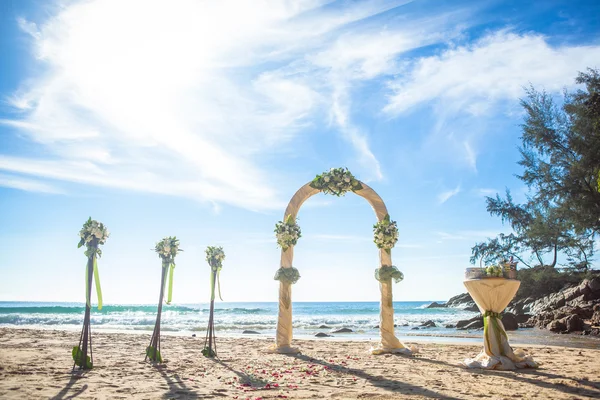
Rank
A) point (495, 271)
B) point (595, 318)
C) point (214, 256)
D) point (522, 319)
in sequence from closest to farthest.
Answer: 1. point (495, 271)
2. point (214, 256)
3. point (595, 318)
4. point (522, 319)

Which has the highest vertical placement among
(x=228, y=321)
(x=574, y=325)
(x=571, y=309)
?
(x=571, y=309)

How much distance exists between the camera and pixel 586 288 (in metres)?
21.0

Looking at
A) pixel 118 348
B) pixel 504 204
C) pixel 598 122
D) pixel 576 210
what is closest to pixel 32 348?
pixel 118 348

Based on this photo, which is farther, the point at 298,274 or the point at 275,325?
the point at 275,325

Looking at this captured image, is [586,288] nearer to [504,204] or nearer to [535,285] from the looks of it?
[535,285]

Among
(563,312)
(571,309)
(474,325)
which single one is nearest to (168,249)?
(474,325)

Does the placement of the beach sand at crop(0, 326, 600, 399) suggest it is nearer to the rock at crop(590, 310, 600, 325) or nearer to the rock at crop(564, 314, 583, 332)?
the rock at crop(564, 314, 583, 332)

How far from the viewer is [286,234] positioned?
1038cm

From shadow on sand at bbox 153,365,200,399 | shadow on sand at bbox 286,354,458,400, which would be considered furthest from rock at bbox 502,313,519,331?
shadow on sand at bbox 153,365,200,399

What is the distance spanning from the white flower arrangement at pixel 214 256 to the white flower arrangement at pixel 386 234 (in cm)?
358

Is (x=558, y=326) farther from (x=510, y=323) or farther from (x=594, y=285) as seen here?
(x=594, y=285)

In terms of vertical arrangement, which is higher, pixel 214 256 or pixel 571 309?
pixel 214 256

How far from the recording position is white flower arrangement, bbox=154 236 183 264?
9109 mm

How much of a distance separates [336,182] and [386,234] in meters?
1.65
